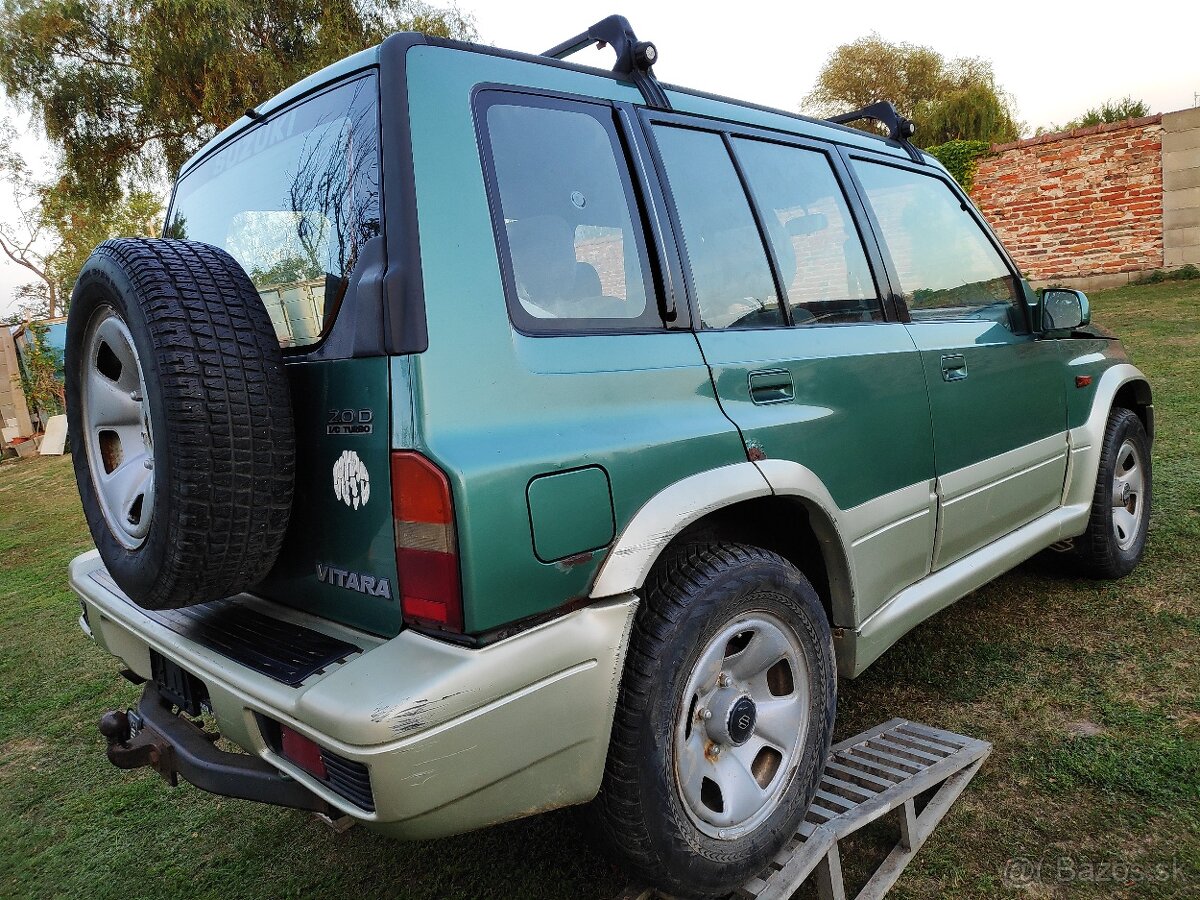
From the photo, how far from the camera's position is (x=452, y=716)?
1428 millimetres

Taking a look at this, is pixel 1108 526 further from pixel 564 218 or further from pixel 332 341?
pixel 332 341

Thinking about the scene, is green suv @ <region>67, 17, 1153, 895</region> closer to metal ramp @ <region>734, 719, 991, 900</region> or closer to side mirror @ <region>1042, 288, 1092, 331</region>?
metal ramp @ <region>734, 719, 991, 900</region>

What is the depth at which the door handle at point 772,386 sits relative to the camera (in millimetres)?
2041

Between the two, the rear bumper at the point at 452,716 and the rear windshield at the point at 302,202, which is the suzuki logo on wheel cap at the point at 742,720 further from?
the rear windshield at the point at 302,202

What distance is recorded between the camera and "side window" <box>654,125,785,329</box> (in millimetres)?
2084

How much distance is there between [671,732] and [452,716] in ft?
1.74

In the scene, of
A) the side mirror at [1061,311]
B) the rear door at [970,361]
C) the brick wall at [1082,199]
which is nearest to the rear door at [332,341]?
the rear door at [970,361]

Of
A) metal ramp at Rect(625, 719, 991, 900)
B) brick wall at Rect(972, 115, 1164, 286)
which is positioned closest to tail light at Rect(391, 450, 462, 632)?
metal ramp at Rect(625, 719, 991, 900)

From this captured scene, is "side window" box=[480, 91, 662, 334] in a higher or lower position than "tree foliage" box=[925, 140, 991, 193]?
lower

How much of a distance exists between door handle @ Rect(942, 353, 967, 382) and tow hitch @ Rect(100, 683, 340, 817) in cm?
214

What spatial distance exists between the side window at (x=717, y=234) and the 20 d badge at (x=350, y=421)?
0.87 m

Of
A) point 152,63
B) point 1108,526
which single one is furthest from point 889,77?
point 1108,526

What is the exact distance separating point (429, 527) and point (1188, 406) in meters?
6.76

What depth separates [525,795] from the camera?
61.8 inches
